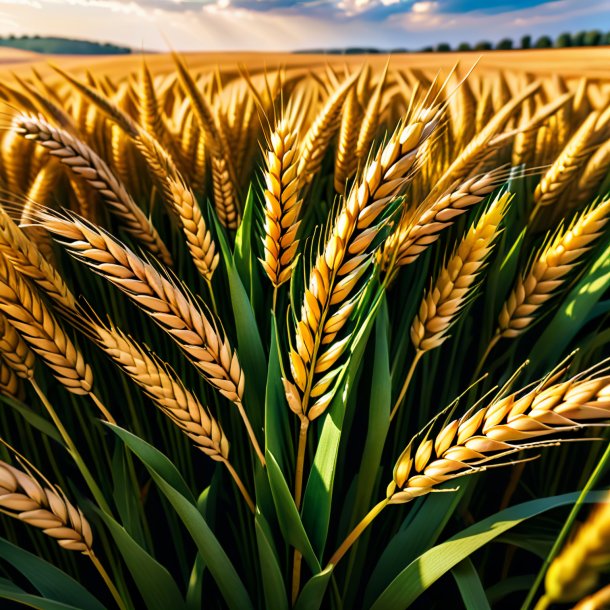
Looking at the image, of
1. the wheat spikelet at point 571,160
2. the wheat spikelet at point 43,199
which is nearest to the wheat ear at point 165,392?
the wheat spikelet at point 43,199

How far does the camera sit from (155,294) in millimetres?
309

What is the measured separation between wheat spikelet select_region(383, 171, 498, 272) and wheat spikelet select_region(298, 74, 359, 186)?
0.21 metres

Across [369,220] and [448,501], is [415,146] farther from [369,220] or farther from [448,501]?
[448,501]

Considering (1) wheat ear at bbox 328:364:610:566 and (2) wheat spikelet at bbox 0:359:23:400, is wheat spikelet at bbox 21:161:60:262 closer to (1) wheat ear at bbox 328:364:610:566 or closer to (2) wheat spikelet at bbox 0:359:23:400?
(2) wheat spikelet at bbox 0:359:23:400

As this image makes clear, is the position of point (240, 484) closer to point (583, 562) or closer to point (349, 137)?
point (583, 562)

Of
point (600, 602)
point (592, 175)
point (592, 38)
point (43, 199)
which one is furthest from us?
point (592, 38)

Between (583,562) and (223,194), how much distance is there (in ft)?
1.68

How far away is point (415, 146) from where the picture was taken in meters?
0.30

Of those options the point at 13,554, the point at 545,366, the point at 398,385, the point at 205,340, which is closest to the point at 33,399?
the point at 13,554

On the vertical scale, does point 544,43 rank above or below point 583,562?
above

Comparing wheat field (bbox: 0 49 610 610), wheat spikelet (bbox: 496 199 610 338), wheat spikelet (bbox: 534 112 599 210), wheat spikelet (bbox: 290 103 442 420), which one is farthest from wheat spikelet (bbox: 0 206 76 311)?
wheat spikelet (bbox: 534 112 599 210)

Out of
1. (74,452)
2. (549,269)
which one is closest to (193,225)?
(74,452)

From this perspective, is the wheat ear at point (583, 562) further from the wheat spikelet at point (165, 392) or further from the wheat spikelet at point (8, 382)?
the wheat spikelet at point (8, 382)

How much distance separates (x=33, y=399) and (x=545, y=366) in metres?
0.56
